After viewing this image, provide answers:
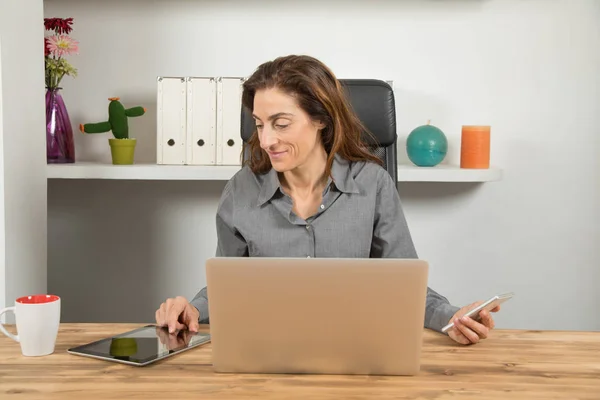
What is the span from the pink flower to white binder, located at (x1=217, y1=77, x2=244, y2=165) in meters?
0.51

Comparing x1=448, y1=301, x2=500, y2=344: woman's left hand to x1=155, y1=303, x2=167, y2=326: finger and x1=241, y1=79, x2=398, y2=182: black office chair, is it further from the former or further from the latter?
x1=241, y1=79, x2=398, y2=182: black office chair

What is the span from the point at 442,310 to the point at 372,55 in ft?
4.88

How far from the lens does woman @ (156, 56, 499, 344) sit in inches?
65.6

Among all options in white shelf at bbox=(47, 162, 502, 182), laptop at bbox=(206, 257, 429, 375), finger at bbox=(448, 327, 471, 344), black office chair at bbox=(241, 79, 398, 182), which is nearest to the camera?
laptop at bbox=(206, 257, 429, 375)

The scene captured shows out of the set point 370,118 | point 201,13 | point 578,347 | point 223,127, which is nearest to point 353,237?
point 370,118

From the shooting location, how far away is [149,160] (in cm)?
275

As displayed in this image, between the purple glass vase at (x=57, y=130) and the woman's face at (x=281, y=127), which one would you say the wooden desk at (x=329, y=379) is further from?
the purple glass vase at (x=57, y=130)

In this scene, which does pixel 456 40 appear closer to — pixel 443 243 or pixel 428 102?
pixel 428 102

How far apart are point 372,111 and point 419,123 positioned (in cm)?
95

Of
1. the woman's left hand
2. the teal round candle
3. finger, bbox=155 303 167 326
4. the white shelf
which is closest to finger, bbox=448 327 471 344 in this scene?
the woman's left hand

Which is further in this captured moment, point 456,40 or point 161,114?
point 456,40

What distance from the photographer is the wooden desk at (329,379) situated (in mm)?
1058

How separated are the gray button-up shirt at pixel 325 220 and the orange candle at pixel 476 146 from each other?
84cm

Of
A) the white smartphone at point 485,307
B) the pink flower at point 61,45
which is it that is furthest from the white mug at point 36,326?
the pink flower at point 61,45
